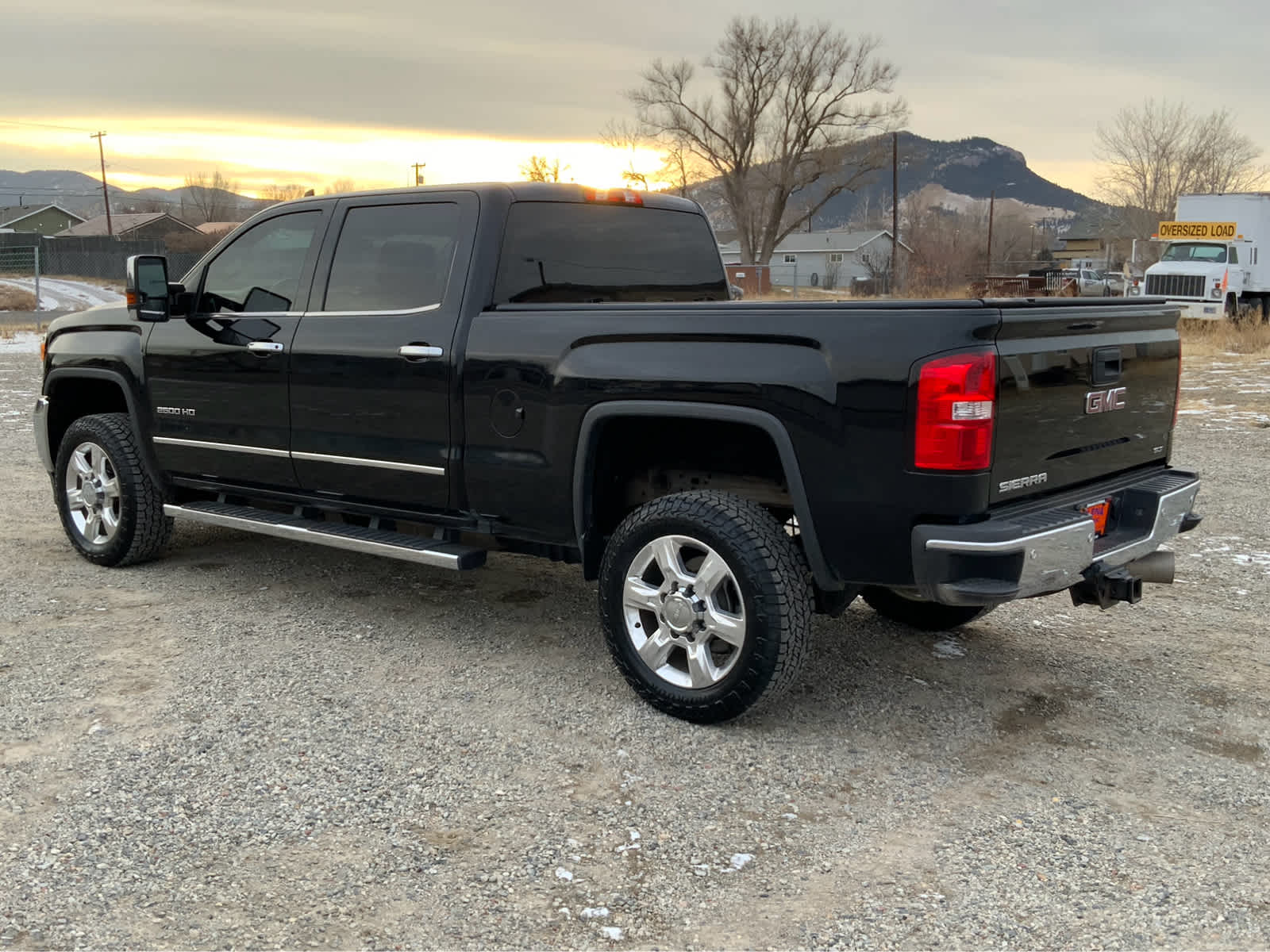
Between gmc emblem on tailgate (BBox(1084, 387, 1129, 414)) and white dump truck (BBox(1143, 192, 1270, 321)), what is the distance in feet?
78.7

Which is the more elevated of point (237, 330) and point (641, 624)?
point (237, 330)

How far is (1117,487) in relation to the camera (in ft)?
13.9

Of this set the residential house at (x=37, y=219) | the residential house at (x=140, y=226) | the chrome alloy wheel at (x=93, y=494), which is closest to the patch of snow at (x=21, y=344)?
the chrome alloy wheel at (x=93, y=494)

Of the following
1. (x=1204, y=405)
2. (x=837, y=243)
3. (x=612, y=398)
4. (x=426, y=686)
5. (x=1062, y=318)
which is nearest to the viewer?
(x=1062, y=318)

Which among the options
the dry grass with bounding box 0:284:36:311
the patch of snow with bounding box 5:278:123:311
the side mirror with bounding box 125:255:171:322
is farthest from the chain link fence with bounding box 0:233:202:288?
the side mirror with bounding box 125:255:171:322

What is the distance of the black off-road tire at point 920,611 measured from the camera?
5152 mm

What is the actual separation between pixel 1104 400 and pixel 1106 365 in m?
0.13

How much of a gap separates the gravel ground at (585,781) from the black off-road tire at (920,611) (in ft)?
0.27

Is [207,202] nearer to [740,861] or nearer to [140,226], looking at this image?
[140,226]

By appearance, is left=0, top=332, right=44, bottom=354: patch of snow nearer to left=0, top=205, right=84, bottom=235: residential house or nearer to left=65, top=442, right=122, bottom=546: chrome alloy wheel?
left=65, top=442, right=122, bottom=546: chrome alloy wheel

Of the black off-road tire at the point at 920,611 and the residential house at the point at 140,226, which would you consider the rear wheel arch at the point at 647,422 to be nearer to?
the black off-road tire at the point at 920,611

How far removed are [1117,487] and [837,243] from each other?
90243mm

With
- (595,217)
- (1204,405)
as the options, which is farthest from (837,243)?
(595,217)

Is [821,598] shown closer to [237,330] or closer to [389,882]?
[389,882]
